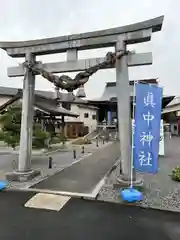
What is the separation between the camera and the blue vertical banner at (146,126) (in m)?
6.23

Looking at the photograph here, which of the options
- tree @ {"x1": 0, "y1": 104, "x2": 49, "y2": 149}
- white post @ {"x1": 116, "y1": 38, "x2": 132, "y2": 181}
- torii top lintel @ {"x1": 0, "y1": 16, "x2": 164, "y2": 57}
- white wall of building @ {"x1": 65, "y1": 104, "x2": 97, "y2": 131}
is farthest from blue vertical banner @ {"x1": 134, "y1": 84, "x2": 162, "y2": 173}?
white wall of building @ {"x1": 65, "y1": 104, "x2": 97, "y2": 131}

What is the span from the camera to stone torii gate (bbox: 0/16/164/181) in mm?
6805

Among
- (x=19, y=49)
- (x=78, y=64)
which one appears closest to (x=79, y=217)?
(x=78, y=64)

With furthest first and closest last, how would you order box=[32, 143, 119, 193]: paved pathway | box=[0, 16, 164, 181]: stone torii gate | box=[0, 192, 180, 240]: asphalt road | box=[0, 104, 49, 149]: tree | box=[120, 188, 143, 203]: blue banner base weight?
box=[0, 104, 49, 149]: tree → box=[32, 143, 119, 193]: paved pathway → box=[0, 16, 164, 181]: stone torii gate → box=[120, 188, 143, 203]: blue banner base weight → box=[0, 192, 180, 240]: asphalt road

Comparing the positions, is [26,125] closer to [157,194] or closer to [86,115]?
[157,194]

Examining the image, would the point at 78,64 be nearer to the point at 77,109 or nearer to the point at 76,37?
the point at 76,37

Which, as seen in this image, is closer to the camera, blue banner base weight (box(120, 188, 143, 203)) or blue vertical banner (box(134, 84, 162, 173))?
blue banner base weight (box(120, 188, 143, 203))

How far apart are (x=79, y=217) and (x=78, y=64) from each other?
4.95m

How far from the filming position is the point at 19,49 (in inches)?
328

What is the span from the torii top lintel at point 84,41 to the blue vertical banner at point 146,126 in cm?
184

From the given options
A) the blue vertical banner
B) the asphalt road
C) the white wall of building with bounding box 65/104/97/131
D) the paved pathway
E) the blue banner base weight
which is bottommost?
the asphalt road

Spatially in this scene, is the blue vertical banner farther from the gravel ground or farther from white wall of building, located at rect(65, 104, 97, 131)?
white wall of building, located at rect(65, 104, 97, 131)

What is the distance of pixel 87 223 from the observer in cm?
461

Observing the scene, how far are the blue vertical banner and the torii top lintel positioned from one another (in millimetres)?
1840
